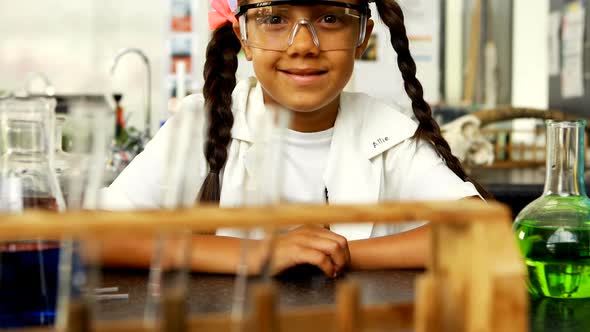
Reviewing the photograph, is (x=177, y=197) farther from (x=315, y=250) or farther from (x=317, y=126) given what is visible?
(x=317, y=126)

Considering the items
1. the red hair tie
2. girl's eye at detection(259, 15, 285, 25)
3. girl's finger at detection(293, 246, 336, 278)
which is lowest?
girl's finger at detection(293, 246, 336, 278)

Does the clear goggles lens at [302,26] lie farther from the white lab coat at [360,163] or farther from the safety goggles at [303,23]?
the white lab coat at [360,163]

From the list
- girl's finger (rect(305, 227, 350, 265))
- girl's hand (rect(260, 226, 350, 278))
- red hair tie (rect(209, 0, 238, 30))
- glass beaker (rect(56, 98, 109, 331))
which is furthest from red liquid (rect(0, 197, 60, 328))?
red hair tie (rect(209, 0, 238, 30))

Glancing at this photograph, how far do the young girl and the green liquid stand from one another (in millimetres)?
207

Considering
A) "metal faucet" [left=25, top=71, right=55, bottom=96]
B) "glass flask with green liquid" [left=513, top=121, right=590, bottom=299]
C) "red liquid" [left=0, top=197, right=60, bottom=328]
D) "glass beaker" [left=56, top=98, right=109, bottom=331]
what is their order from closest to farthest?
"glass beaker" [left=56, top=98, right=109, bottom=331], "red liquid" [left=0, top=197, right=60, bottom=328], "glass flask with green liquid" [left=513, top=121, right=590, bottom=299], "metal faucet" [left=25, top=71, right=55, bottom=96]

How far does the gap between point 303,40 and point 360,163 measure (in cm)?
27

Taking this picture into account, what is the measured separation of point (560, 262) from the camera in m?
0.75

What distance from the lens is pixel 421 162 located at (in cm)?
123

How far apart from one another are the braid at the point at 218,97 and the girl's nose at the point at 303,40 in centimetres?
19

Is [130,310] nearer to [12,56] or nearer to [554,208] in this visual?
[554,208]

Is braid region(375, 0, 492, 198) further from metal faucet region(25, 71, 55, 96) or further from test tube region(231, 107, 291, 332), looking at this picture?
metal faucet region(25, 71, 55, 96)

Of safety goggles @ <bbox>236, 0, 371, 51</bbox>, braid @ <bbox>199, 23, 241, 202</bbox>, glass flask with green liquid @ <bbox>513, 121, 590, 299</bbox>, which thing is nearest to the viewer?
glass flask with green liquid @ <bbox>513, 121, 590, 299</bbox>

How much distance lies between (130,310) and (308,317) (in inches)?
11.3

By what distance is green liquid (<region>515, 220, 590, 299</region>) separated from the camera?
742 mm
